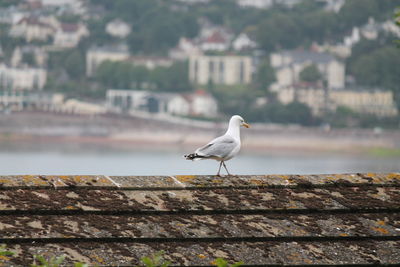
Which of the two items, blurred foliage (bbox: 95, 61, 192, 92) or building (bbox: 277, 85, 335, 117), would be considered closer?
building (bbox: 277, 85, 335, 117)

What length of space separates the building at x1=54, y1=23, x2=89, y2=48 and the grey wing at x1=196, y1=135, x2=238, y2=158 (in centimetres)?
11447

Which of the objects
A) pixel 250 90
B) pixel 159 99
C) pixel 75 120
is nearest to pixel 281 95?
pixel 250 90

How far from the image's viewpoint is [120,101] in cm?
10225

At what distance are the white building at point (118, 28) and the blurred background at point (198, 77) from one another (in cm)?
18

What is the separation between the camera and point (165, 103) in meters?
A: 100

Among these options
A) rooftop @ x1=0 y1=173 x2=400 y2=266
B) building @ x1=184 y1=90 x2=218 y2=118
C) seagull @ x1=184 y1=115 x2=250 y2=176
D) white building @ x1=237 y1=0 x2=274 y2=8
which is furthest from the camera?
white building @ x1=237 y1=0 x2=274 y2=8

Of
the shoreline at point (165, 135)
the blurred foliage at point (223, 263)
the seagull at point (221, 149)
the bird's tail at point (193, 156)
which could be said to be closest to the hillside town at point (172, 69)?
the shoreline at point (165, 135)

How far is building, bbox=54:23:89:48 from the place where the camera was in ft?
396

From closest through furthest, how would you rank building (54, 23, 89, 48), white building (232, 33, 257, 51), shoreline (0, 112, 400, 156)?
shoreline (0, 112, 400, 156) < white building (232, 33, 257, 51) < building (54, 23, 89, 48)

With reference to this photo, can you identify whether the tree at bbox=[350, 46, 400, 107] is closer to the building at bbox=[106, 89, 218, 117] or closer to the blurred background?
the blurred background

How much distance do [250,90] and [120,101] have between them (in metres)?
9.54

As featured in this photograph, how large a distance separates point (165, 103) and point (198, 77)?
10273 mm

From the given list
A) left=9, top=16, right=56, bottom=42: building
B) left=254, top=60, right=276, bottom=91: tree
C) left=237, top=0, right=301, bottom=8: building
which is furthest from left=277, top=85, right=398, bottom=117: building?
left=237, top=0, right=301, bottom=8: building

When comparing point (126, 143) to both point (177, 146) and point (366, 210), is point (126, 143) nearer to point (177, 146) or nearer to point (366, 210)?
point (177, 146)
